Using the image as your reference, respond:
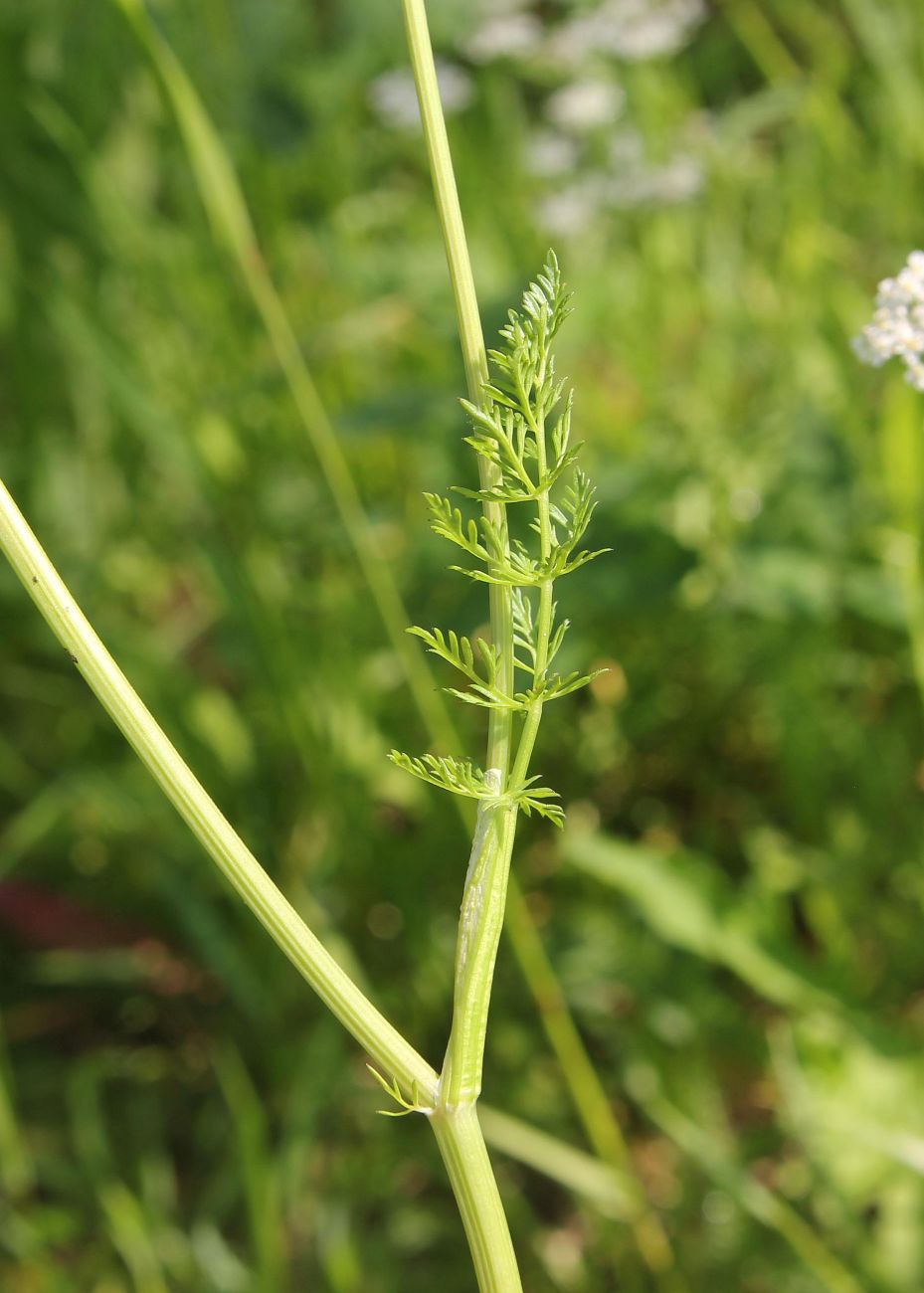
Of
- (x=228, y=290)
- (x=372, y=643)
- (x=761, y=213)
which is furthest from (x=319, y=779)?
(x=761, y=213)

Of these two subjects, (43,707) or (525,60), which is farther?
(525,60)

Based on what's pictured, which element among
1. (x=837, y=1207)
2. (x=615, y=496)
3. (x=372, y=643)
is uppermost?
(x=615, y=496)

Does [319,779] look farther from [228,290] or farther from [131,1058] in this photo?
[228,290]

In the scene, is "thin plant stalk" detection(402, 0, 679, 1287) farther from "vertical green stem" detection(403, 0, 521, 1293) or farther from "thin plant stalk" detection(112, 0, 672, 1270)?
"thin plant stalk" detection(112, 0, 672, 1270)

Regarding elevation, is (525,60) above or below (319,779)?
above

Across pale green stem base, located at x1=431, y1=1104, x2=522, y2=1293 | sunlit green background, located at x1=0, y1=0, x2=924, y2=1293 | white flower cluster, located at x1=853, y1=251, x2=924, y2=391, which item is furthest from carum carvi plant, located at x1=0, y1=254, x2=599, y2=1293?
sunlit green background, located at x1=0, y1=0, x2=924, y2=1293

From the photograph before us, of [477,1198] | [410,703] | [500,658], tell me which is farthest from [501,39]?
[477,1198]
